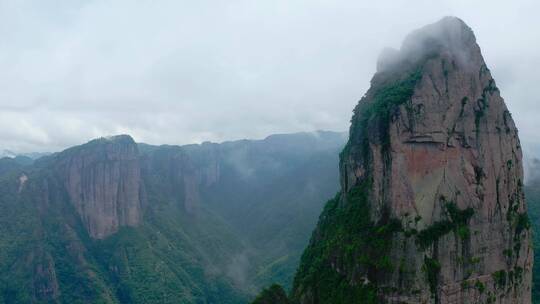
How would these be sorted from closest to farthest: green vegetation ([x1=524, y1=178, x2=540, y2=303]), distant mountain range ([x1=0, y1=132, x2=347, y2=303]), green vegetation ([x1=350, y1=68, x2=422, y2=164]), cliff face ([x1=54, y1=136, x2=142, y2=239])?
green vegetation ([x1=350, y1=68, x2=422, y2=164]) < green vegetation ([x1=524, y1=178, x2=540, y2=303]) < distant mountain range ([x1=0, y1=132, x2=347, y2=303]) < cliff face ([x1=54, y1=136, x2=142, y2=239])

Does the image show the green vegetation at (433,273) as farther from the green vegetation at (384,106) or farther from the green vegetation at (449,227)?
the green vegetation at (384,106)

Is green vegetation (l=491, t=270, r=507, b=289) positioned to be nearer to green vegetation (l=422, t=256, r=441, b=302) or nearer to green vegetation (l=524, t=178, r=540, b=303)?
green vegetation (l=524, t=178, r=540, b=303)

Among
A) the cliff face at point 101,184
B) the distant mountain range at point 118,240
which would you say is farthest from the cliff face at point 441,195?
the cliff face at point 101,184

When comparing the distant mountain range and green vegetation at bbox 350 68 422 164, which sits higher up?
green vegetation at bbox 350 68 422 164

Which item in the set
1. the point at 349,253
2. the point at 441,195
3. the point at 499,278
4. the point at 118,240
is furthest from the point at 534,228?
the point at 118,240

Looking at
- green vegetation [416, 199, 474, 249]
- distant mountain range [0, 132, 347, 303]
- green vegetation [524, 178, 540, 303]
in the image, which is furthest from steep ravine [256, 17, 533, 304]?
distant mountain range [0, 132, 347, 303]

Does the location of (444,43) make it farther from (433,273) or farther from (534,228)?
(534,228)
